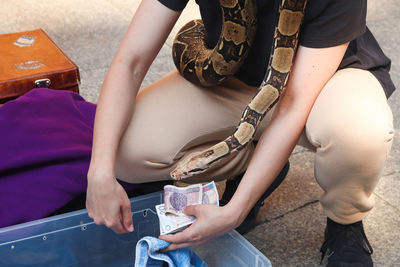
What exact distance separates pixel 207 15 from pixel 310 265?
82 centimetres

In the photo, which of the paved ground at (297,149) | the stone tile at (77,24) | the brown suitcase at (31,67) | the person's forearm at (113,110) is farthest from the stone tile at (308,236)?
the stone tile at (77,24)

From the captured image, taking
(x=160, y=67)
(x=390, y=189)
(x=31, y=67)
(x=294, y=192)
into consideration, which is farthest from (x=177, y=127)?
(x=160, y=67)

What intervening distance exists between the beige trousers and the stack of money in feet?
0.37

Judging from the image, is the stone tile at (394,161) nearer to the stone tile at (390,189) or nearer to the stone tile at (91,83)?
the stone tile at (390,189)

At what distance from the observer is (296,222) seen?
1.83 meters

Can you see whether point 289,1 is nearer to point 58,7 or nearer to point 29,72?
point 29,72

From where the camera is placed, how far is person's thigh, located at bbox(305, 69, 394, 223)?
4.44ft

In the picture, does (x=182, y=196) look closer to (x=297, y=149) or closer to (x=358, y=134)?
(x=358, y=134)

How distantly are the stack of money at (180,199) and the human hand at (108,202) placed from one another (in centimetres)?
11

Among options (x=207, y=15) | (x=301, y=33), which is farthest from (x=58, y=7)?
(x=301, y=33)

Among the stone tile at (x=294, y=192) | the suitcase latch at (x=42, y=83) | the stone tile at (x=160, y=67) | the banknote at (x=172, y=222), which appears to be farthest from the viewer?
the stone tile at (x=160, y=67)

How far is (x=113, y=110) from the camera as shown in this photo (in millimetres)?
1439

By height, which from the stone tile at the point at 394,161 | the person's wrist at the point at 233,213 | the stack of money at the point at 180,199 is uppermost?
the person's wrist at the point at 233,213

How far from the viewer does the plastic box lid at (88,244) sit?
1493mm
